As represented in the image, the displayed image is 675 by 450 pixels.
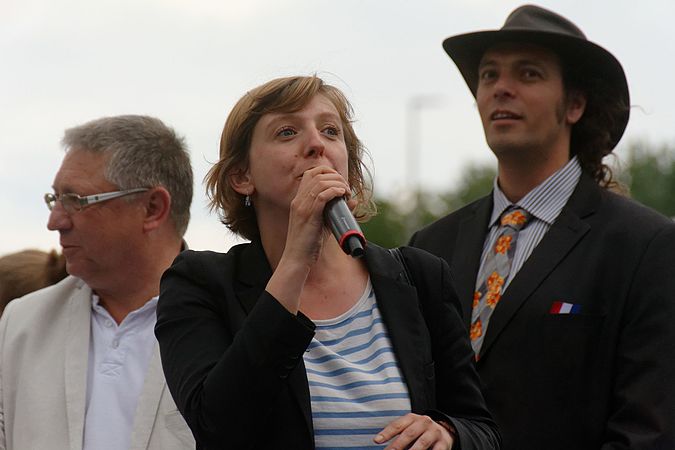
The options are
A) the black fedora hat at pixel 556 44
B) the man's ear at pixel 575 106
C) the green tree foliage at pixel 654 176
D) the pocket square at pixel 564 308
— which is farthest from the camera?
the green tree foliage at pixel 654 176

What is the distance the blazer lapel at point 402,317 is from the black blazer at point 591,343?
1114 millimetres

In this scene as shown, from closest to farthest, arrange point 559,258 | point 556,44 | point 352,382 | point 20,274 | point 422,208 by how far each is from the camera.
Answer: point 352,382 < point 559,258 < point 556,44 < point 20,274 < point 422,208

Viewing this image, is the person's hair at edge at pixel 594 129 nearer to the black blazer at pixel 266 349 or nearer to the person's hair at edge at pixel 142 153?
the person's hair at edge at pixel 142 153

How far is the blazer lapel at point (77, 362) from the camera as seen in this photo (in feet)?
13.6

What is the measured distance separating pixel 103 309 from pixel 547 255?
1.67 m

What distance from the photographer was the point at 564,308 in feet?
14.3

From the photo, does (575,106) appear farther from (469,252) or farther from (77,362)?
(77,362)

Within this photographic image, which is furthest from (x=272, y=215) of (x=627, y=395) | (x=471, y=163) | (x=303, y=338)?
(x=471, y=163)

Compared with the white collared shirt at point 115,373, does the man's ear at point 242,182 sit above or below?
above

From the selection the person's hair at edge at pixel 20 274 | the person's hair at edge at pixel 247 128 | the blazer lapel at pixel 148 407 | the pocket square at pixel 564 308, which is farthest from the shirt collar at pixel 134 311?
the pocket square at pixel 564 308

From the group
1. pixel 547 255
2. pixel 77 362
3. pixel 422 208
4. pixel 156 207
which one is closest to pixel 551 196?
pixel 547 255

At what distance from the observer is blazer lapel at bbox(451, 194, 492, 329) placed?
15.3ft

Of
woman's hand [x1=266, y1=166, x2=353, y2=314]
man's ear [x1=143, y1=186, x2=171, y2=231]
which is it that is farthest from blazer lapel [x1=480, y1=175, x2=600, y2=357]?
woman's hand [x1=266, y1=166, x2=353, y2=314]

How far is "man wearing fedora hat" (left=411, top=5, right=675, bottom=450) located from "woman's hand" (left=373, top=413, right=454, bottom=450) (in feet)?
4.04
